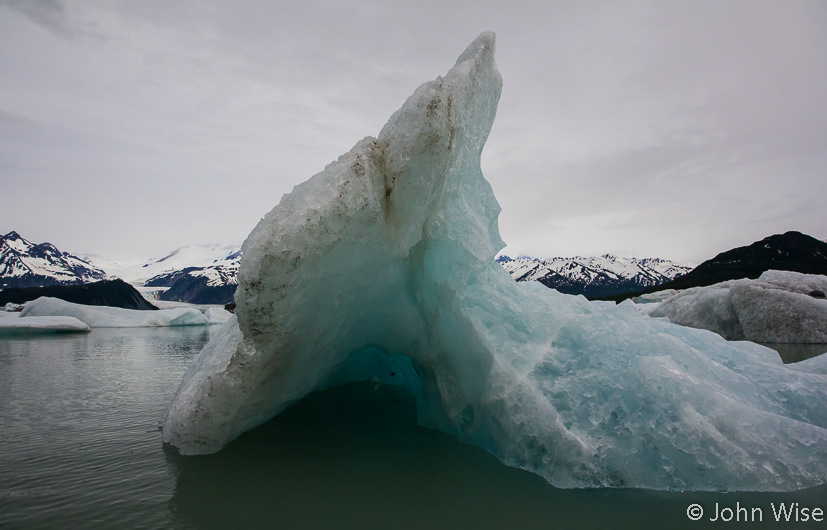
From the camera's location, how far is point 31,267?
166 metres

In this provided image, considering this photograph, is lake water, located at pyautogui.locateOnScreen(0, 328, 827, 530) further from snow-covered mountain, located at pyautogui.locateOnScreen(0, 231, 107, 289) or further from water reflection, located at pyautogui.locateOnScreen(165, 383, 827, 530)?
snow-covered mountain, located at pyautogui.locateOnScreen(0, 231, 107, 289)

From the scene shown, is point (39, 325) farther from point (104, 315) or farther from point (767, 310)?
point (767, 310)

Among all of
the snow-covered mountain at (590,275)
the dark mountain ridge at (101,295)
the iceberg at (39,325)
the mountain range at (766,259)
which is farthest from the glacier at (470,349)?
the snow-covered mountain at (590,275)

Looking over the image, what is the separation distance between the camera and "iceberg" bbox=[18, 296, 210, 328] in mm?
27969

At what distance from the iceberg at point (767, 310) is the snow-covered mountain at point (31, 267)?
19668 cm

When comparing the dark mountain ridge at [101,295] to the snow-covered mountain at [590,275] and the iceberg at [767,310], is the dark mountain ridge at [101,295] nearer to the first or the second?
the iceberg at [767,310]

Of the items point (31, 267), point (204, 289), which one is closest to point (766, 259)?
point (204, 289)

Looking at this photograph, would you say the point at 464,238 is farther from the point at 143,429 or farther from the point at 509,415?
the point at 143,429

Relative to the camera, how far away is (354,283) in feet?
13.4

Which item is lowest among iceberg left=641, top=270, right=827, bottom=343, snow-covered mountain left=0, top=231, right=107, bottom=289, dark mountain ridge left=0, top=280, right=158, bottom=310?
iceberg left=641, top=270, right=827, bottom=343

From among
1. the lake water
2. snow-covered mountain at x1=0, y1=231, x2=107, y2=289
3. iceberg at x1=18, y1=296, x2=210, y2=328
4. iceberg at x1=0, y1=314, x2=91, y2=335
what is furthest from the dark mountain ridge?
snow-covered mountain at x1=0, y1=231, x2=107, y2=289

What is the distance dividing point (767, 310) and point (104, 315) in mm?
38565

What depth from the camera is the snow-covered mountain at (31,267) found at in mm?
157625

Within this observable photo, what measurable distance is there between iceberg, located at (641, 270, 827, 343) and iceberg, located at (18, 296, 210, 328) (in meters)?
32.5
